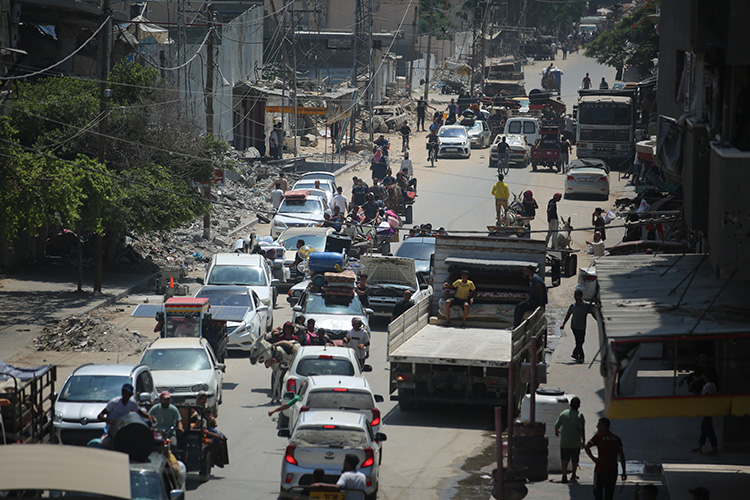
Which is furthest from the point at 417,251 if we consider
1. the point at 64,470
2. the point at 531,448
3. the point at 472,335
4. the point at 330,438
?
the point at 64,470

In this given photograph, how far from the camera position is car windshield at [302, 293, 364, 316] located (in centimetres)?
2291

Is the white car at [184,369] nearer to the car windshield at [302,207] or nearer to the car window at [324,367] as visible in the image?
the car window at [324,367]

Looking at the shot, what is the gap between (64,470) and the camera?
334 inches

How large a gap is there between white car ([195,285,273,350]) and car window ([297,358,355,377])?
5.16 meters

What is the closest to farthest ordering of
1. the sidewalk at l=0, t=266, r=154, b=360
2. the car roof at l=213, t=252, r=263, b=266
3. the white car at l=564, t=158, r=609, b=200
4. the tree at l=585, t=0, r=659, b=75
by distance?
1. the sidewalk at l=0, t=266, r=154, b=360
2. the car roof at l=213, t=252, r=263, b=266
3. the white car at l=564, t=158, r=609, b=200
4. the tree at l=585, t=0, r=659, b=75

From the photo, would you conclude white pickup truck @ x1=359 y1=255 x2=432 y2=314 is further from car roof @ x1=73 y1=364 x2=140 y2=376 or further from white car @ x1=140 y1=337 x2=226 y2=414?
car roof @ x1=73 y1=364 x2=140 y2=376

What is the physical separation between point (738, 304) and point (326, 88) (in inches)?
1708

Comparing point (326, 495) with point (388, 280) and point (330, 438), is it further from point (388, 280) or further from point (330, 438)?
point (388, 280)

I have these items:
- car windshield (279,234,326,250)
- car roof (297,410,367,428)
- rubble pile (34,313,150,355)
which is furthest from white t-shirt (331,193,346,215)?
car roof (297,410,367,428)

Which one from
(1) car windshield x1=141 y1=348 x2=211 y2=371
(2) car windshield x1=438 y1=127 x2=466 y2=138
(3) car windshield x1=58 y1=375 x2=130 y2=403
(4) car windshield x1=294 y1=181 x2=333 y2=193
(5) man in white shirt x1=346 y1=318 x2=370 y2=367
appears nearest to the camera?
(3) car windshield x1=58 y1=375 x2=130 y2=403

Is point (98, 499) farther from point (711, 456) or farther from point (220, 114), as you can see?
point (220, 114)

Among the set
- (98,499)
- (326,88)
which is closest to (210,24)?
(326,88)

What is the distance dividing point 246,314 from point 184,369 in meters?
4.78

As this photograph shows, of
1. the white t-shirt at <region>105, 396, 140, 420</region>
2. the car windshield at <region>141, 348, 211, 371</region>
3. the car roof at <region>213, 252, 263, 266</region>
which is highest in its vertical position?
the car roof at <region>213, 252, 263, 266</region>
